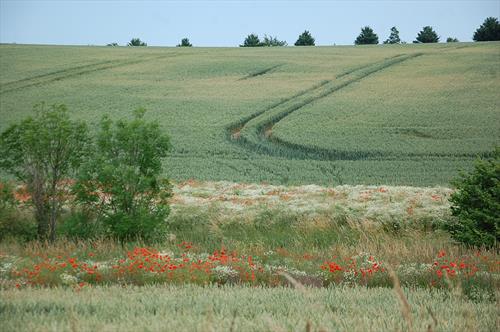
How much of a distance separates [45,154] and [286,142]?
20772 mm

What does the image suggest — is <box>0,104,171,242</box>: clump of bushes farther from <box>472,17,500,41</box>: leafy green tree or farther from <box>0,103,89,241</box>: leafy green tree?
<box>472,17,500,41</box>: leafy green tree

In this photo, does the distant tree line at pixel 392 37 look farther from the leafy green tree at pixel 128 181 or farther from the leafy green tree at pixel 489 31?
the leafy green tree at pixel 128 181

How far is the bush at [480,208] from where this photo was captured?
38.9 feet

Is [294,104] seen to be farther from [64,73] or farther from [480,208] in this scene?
[480,208]

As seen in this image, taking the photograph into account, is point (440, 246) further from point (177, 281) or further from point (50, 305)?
point (50, 305)

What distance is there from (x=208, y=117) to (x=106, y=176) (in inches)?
1041

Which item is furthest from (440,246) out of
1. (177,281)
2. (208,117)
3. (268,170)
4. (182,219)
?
(208,117)

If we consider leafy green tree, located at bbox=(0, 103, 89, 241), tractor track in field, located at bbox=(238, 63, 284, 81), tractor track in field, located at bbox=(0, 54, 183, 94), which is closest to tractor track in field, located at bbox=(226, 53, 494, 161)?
tractor track in field, located at bbox=(238, 63, 284, 81)

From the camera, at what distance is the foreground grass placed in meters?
4.55

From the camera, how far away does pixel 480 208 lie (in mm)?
12516

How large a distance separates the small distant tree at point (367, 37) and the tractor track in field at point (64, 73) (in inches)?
2298

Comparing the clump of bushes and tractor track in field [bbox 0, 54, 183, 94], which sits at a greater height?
tractor track in field [bbox 0, 54, 183, 94]

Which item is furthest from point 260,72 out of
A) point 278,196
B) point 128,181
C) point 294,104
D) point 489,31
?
point 489,31

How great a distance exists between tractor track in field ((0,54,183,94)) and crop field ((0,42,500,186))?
13 cm
